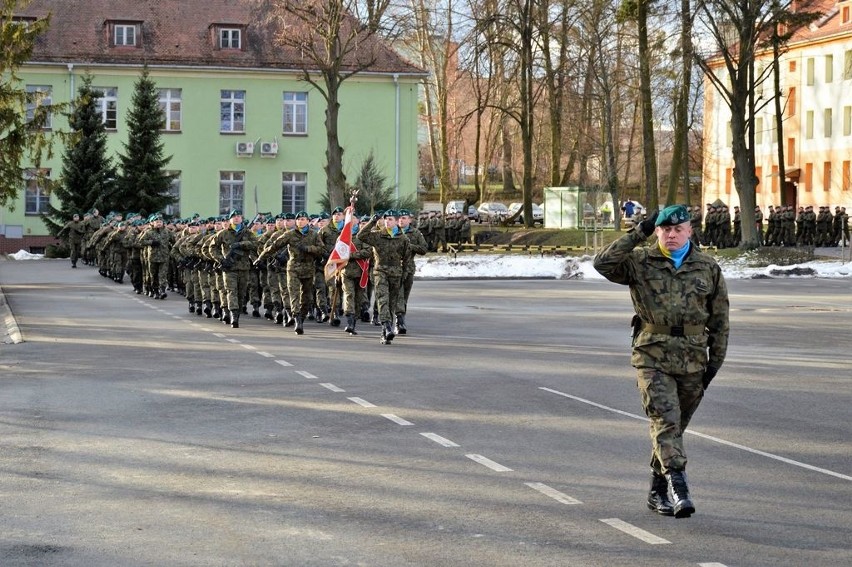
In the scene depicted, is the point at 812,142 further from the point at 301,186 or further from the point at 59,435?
the point at 59,435

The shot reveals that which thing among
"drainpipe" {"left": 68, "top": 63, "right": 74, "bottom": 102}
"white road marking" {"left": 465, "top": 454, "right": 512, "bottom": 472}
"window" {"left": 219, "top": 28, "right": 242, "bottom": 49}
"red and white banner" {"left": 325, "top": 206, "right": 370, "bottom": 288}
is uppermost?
"window" {"left": 219, "top": 28, "right": 242, "bottom": 49}

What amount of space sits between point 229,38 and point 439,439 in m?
53.1

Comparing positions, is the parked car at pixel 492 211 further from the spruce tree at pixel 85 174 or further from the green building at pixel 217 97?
the spruce tree at pixel 85 174

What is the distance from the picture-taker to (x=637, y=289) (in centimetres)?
835

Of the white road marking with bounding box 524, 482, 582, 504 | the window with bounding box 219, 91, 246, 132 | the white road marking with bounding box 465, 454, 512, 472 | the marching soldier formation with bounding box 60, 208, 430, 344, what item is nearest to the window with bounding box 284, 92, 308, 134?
the window with bounding box 219, 91, 246, 132

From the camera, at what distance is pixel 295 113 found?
6297 cm

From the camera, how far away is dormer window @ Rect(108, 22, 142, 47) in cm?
6100

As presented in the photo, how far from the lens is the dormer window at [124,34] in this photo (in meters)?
61.0

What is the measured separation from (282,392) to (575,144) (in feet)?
190

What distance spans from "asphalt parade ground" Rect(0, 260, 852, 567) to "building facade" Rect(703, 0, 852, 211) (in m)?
59.4

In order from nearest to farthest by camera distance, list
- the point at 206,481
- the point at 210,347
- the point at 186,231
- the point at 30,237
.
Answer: the point at 206,481 < the point at 210,347 < the point at 186,231 < the point at 30,237

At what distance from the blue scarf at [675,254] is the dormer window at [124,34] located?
55.6 m

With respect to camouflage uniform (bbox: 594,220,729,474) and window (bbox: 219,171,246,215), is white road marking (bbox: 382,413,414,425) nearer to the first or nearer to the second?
camouflage uniform (bbox: 594,220,729,474)

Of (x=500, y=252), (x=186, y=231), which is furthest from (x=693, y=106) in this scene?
(x=186, y=231)
